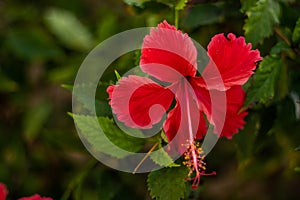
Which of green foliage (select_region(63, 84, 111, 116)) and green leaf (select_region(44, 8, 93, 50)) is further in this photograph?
green leaf (select_region(44, 8, 93, 50))

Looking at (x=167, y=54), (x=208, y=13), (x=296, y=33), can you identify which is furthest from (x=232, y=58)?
(x=208, y=13)

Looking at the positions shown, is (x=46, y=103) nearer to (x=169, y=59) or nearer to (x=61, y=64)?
(x=61, y=64)

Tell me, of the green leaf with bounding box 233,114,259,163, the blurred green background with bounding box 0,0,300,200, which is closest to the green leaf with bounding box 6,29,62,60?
the blurred green background with bounding box 0,0,300,200

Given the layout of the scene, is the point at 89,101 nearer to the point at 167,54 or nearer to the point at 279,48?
the point at 167,54

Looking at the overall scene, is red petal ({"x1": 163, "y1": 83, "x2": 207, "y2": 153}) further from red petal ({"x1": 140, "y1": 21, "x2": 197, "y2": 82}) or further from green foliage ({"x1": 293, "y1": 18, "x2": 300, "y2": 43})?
green foliage ({"x1": 293, "y1": 18, "x2": 300, "y2": 43})

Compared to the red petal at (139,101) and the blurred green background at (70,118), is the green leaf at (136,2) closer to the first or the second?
the blurred green background at (70,118)

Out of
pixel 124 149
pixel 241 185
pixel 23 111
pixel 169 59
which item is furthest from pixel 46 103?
pixel 169 59

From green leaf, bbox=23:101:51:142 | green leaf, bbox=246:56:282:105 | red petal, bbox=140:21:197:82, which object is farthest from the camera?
green leaf, bbox=23:101:51:142

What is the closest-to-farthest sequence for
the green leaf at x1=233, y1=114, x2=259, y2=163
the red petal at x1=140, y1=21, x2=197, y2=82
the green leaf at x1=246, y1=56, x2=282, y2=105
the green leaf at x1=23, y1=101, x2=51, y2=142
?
the red petal at x1=140, y1=21, x2=197, y2=82
the green leaf at x1=246, y1=56, x2=282, y2=105
the green leaf at x1=233, y1=114, x2=259, y2=163
the green leaf at x1=23, y1=101, x2=51, y2=142
